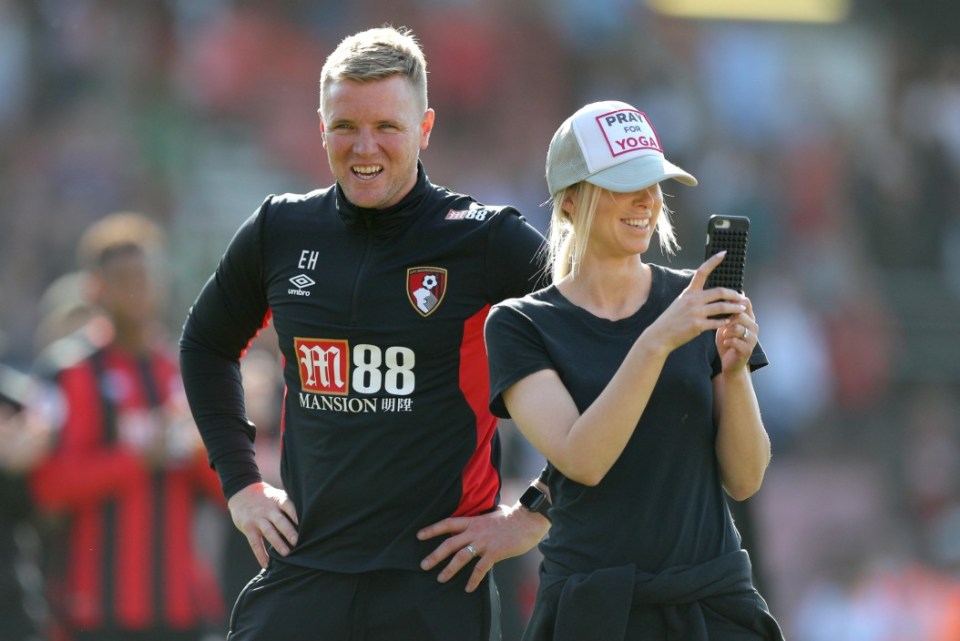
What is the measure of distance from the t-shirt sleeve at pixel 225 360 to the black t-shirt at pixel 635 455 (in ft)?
3.16

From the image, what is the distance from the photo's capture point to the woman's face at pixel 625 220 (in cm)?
332

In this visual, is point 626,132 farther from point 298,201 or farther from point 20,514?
point 20,514

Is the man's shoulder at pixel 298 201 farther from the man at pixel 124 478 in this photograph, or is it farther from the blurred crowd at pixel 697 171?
the blurred crowd at pixel 697 171

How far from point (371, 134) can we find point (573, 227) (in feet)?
1.96

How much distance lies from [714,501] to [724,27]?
12.5 metres

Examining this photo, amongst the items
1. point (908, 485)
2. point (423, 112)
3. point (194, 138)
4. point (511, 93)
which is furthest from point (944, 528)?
point (423, 112)

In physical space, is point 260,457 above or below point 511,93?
below

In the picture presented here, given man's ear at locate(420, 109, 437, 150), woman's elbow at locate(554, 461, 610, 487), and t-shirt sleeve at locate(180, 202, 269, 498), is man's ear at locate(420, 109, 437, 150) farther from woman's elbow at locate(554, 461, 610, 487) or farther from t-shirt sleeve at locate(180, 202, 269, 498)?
woman's elbow at locate(554, 461, 610, 487)

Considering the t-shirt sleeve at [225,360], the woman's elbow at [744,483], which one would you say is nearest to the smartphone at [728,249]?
the woman's elbow at [744,483]

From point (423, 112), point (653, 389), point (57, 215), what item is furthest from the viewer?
point (57, 215)

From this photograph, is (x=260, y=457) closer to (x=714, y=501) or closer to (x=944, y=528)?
(x=714, y=501)

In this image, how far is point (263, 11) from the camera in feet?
44.9

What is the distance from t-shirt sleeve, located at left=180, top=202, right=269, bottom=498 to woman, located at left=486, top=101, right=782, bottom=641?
3.04 feet

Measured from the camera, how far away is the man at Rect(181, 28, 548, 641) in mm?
3701
